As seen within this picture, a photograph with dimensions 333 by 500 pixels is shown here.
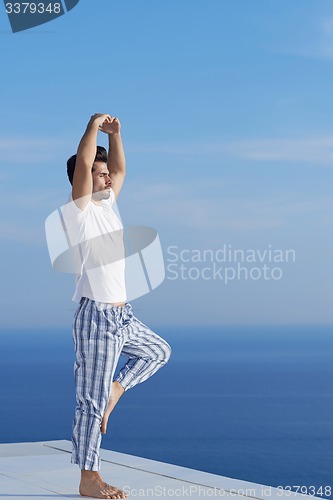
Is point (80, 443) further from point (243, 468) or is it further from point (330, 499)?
point (243, 468)

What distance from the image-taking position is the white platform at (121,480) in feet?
Answer: 11.8

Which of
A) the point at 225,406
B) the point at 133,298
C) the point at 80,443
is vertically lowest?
the point at 80,443

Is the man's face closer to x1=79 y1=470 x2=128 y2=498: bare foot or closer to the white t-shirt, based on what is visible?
the white t-shirt

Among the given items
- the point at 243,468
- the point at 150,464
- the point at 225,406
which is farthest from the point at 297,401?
the point at 150,464

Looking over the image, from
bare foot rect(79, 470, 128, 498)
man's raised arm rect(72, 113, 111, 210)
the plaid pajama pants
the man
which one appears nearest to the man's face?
the man

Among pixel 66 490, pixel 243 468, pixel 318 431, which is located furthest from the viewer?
pixel 318 431

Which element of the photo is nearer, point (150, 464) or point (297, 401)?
point (150, 464)

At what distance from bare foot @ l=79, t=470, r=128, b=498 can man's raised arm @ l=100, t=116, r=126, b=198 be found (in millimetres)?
1058

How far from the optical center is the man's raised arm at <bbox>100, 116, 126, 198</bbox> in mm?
3746

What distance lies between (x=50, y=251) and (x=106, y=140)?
57 centimetres

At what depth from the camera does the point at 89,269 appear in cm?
351

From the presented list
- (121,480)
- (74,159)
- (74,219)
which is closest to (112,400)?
(121,480)

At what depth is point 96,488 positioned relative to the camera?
138 inches

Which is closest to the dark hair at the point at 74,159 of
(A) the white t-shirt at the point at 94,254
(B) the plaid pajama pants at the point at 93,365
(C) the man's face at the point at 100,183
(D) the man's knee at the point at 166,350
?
(C) the man's face at the point at 100,183
